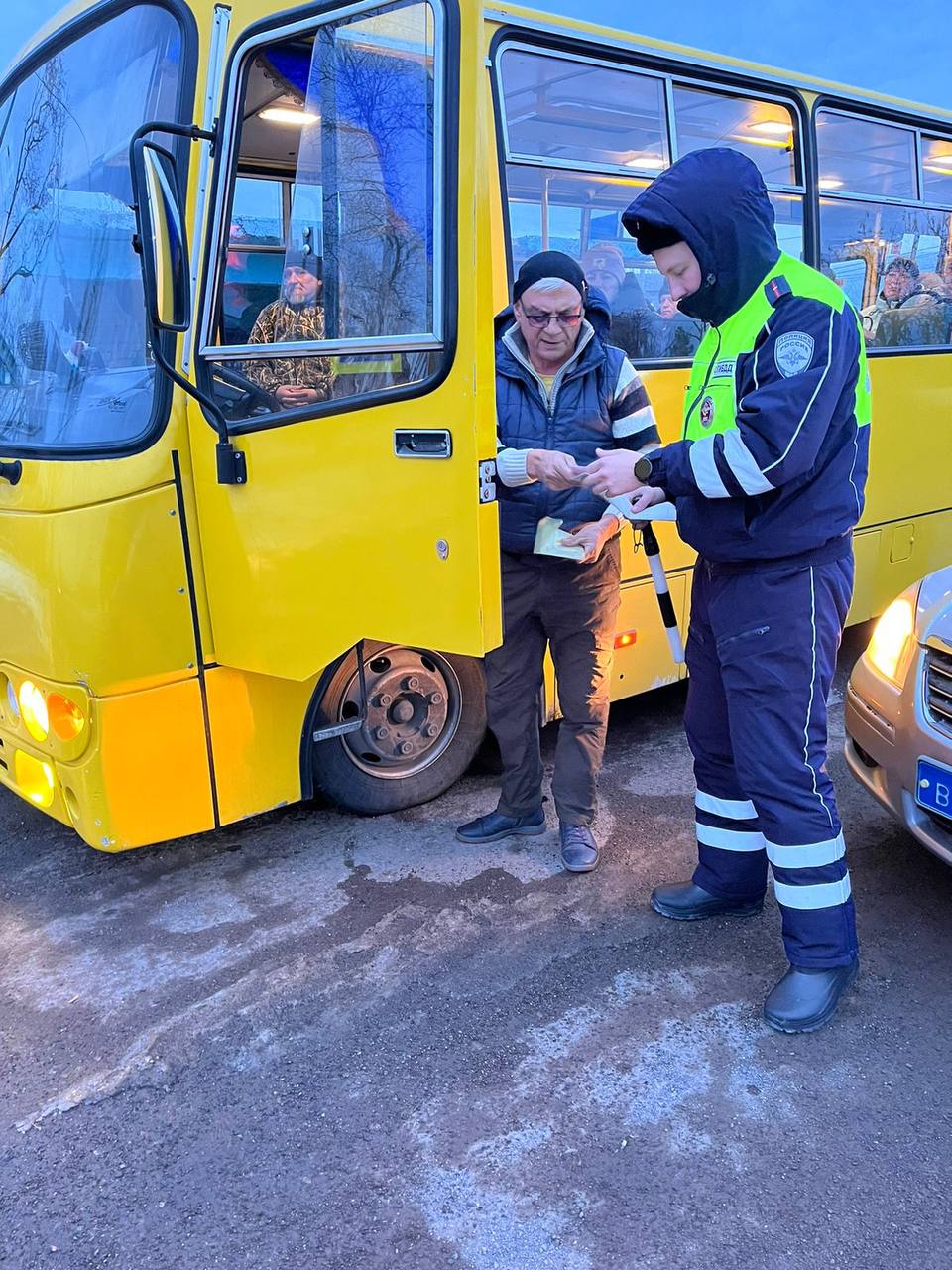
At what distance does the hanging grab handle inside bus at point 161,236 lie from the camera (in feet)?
7.66

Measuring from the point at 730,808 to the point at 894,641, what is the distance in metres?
0.80

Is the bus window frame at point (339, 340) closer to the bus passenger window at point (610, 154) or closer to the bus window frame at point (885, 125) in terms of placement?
the bus passenger window at point (610, 154)

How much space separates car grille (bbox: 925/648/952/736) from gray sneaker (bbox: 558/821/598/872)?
1219mm

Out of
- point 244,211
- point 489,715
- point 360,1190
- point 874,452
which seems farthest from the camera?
point 874,452

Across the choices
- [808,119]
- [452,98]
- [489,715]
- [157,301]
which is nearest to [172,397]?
[157,301]

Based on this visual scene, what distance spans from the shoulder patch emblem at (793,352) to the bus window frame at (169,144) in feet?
5.13

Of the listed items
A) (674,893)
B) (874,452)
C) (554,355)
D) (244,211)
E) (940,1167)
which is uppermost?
(244,211)

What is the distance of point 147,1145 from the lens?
229 cm

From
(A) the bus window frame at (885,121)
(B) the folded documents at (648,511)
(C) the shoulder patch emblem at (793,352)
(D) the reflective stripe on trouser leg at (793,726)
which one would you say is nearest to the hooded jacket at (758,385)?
(C) the shoulder patch emblem at (793,352)

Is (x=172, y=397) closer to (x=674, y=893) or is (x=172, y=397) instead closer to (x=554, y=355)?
(x=554, y=355)

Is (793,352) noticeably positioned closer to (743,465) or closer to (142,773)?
(743,465)

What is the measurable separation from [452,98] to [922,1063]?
263 cm

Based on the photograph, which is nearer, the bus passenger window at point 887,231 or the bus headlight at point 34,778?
the bus headlight at point 34,778

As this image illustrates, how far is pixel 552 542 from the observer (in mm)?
3172
